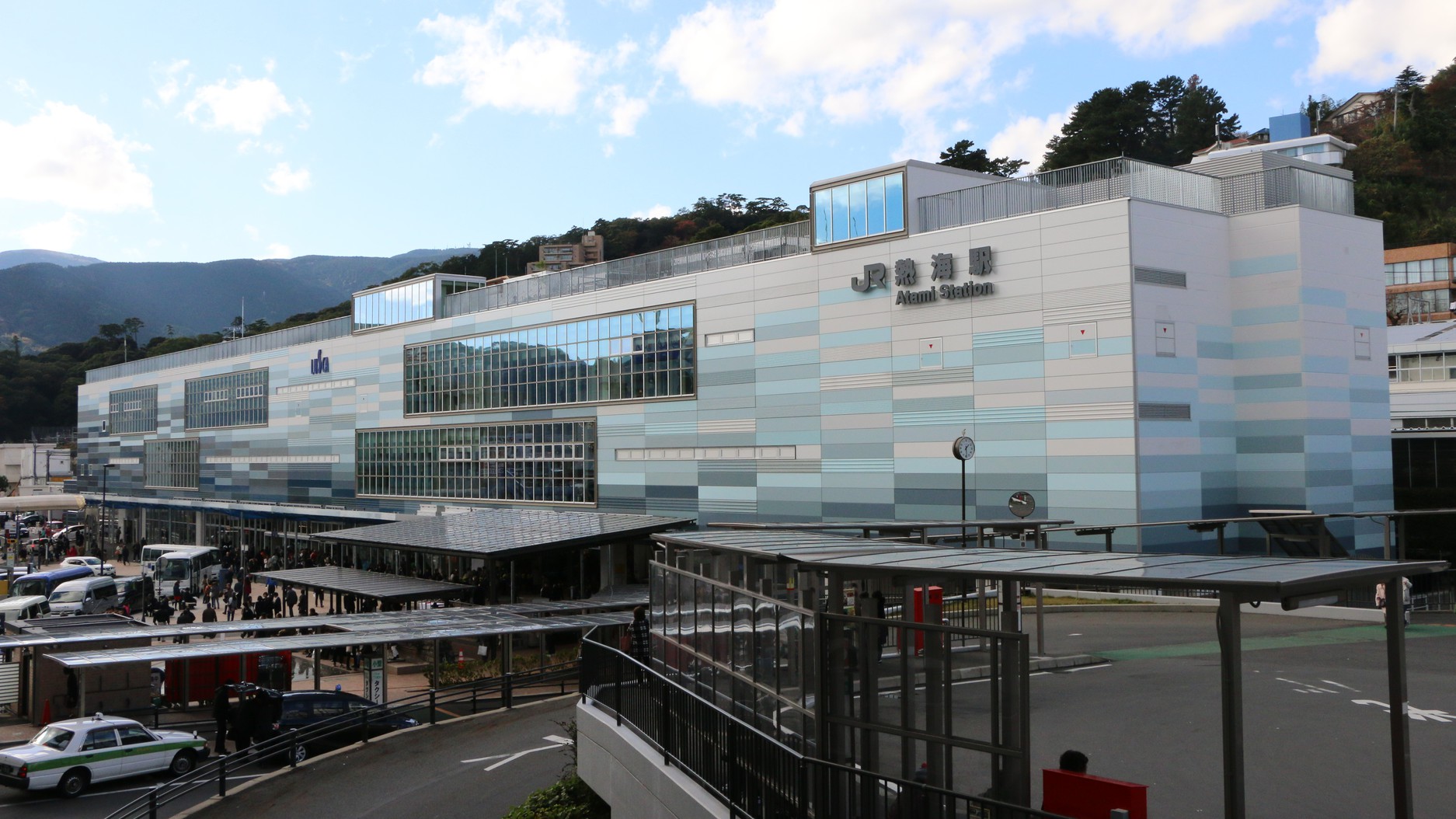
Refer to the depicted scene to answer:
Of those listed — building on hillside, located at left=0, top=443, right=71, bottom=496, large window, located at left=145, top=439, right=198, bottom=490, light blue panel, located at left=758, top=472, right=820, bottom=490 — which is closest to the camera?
light blue panel, located at left=758, top=472, right=820, bottom=490

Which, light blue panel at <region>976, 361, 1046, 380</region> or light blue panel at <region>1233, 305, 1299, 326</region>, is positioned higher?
light blue panel at <region>1233, 305, 1299, 326</region>

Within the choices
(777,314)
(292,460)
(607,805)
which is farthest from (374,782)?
(292,460)

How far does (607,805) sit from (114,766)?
34.2ft

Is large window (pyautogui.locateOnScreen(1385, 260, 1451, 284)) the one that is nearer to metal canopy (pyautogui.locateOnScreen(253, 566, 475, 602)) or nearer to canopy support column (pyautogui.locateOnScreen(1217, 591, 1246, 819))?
metal canopy (pyautogui.locateOnScreen(253, 566, 475, 602))

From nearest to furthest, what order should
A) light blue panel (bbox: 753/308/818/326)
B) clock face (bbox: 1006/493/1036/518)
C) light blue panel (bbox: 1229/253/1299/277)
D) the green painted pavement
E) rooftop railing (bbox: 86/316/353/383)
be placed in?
the green painted pavement, clock face (bbox: 1006/493/1036/518), light blue panel (bbox: 1229/253/1299/277), light blue panel (bbox: 753/308/818/326), rooftop railing (bbox: 86/316/353/383)

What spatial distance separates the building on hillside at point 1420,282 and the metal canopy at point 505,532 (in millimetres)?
61709

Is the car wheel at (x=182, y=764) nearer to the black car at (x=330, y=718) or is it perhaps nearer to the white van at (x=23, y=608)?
the black car at (x=330, y=718)

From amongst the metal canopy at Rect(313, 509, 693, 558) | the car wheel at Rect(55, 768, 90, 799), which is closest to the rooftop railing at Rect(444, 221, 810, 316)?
the metal canopy at Rect(313, 509, 693, 558)

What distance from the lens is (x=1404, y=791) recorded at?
690 cm

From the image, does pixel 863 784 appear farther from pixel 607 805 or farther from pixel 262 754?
pixel 262 754

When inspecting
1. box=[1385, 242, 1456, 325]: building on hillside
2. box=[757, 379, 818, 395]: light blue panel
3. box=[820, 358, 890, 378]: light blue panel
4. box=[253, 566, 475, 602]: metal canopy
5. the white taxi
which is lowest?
the white taxi

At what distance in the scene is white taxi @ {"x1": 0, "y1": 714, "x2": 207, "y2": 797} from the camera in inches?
715

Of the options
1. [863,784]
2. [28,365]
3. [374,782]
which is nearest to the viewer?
[863,784]

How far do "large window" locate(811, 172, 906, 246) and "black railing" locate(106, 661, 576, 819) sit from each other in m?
20.3
